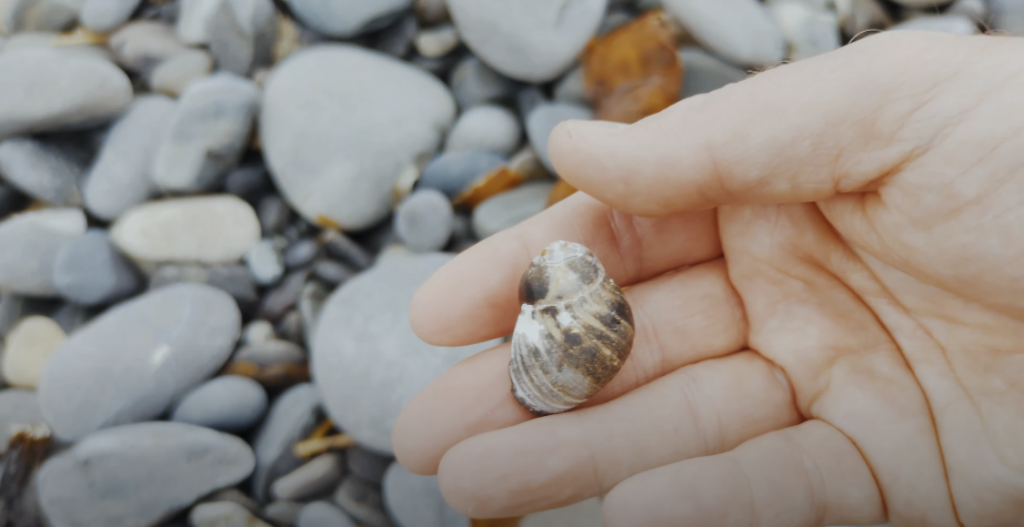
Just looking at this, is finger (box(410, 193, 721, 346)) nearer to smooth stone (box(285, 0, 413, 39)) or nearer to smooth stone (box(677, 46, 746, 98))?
smooth stone (box(677, 46, 746, 98))

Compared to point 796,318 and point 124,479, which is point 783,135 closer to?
point 796,318

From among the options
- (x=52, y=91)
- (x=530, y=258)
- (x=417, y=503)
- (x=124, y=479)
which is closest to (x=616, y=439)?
(x=530, y=258)

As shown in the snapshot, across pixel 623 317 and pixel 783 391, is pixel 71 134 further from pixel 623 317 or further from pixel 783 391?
pixel 783 391

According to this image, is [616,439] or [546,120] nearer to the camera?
[616,439]

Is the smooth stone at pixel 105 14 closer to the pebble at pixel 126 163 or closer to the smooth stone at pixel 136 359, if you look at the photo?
the pebble at pixel 126 163

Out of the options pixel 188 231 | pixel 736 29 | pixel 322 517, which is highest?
pixel 736 29

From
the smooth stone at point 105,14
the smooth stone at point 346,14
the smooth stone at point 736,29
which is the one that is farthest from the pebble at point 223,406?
the smooth stone at point 736,29

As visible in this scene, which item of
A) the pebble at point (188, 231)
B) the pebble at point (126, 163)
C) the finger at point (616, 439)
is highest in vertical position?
the finger at point (616, 439)
